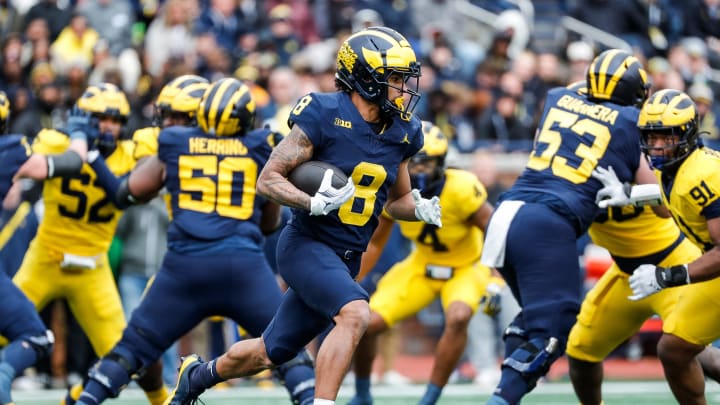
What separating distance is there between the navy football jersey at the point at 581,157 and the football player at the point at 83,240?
262 cm

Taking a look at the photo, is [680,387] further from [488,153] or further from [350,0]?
[350,0]

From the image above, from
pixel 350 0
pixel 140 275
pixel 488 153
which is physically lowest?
pixel 140 275

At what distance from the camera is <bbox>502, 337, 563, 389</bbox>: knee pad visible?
6.72 meters

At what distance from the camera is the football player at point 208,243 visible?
7055 mm

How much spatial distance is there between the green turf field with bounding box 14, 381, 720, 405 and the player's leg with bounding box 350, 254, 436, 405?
0.86 m

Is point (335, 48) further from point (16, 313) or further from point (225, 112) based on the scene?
point (16, 313)

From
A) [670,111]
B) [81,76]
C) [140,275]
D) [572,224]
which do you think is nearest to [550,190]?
[572,224]

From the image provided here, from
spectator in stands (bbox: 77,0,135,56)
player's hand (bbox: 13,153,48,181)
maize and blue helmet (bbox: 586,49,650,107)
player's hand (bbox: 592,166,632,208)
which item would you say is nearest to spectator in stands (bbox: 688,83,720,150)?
maize and blue helmet (bbox: 586,49,650,107)

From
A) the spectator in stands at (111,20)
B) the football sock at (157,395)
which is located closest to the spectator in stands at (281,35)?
the spectator in stands at (111,20)

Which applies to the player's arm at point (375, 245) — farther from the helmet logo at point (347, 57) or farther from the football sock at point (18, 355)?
the helmet logo at point (347, 57)

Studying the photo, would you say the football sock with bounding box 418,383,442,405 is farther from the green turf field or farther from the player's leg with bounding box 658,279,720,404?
the player's leg with bounding box 658,279,720,404

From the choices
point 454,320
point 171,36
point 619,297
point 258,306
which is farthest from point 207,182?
point 171,36

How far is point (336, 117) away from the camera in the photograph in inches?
244

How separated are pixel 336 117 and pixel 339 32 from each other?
26.9ft
